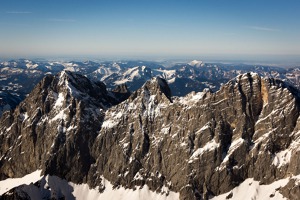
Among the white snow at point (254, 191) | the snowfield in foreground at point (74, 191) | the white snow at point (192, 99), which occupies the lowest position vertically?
the snowfield in foreground at point (74, 191)

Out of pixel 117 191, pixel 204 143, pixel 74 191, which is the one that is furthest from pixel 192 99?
pixel 74 191

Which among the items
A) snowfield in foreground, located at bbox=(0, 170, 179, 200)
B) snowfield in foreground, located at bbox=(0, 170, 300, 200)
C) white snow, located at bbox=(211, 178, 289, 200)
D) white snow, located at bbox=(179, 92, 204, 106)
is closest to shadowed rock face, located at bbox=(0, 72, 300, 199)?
white snow, located at bbox=(179, 92, 204, 106)

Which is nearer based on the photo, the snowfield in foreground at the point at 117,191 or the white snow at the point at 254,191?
the white snow at the point at 254,191

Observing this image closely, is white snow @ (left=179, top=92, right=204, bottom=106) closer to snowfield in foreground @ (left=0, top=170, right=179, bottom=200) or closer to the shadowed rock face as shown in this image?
the shadowed rock face

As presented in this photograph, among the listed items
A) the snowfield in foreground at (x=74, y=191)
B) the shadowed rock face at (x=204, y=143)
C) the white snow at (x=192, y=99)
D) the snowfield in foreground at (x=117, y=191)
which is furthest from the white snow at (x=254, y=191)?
the white snow at (x=192, y=99)

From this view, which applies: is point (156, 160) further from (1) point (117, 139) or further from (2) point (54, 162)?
(2) point (54, 162)

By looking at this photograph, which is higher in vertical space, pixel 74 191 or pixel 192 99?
pixel 192 99

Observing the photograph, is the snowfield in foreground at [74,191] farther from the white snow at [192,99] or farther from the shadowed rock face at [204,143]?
the white snow at [192,99]

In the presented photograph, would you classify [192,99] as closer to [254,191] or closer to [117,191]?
[254,191]

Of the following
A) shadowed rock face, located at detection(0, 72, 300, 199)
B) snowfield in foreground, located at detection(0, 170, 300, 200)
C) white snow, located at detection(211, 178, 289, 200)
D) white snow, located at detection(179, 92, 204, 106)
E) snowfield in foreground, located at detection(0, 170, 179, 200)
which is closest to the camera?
white snow, located at detection(211, 178, 289, 200)
